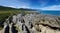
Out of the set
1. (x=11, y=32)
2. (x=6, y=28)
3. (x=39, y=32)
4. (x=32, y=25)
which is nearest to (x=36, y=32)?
(x=39, y=32)

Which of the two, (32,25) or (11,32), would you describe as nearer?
(32,25)

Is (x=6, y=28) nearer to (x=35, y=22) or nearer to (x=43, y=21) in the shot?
(x=35, y=22)

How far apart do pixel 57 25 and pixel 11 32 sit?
9.31m

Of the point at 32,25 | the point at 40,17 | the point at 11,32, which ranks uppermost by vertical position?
the point at 40,17

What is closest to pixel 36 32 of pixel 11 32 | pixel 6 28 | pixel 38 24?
pixel 38 24

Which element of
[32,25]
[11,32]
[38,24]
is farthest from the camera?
[11,32]

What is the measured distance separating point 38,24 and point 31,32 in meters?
1.50

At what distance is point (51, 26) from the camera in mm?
15508

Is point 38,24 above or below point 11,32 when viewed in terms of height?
above

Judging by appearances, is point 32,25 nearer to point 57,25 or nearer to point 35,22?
point 35,22

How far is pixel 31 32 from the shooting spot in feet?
56.1

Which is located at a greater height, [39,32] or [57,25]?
[57,25]

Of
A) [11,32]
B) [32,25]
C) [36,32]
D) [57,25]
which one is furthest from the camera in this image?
[11,32]

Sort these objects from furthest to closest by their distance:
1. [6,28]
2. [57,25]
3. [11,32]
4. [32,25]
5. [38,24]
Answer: [6,28], [11,32], [32,25], [38,24], [57,25]
